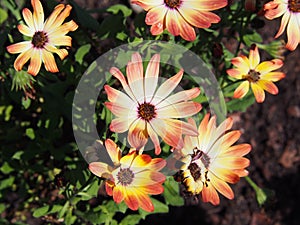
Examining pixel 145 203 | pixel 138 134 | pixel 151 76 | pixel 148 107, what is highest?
pixel 151 76

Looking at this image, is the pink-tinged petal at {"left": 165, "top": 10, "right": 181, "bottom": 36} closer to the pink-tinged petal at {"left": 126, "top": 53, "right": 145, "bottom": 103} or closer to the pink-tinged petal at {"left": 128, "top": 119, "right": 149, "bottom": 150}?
the pink-tinged petal at {"left": 126, "top": 53, "right": 145, "bottom": 103}

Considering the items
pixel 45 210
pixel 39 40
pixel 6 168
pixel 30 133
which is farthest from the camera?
pixel 6 168

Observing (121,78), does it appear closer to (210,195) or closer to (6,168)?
(210,195)

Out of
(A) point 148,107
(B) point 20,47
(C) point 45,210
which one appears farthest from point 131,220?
(B) point 20,47

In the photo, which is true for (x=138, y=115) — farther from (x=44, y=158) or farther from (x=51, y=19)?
(x=44, y=158)

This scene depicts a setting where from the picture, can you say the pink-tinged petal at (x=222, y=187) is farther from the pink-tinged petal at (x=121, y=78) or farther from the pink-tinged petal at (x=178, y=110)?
the pink-tinged petal at (x=121, y=78)

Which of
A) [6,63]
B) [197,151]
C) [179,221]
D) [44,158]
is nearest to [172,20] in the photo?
[197,151]
